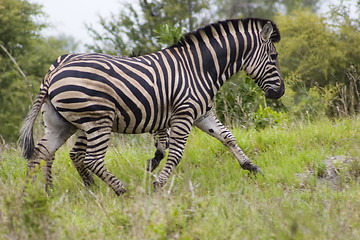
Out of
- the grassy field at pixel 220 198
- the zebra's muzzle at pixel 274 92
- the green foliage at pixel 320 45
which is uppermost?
the green foliage at pixel 320 45

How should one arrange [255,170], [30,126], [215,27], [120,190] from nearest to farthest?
[30,126]
[120,190]
[255,170]
[215,27]

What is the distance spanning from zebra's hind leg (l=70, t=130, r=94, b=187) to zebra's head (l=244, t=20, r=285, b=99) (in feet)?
9.29

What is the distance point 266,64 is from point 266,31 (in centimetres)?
52

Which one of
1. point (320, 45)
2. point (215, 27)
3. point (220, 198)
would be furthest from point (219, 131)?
point (320, 45)

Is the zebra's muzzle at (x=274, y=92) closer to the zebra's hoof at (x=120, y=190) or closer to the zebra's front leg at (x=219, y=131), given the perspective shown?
the zebra's front leg at (x=219, y=131)

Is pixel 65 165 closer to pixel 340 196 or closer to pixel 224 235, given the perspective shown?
pixel 224 235

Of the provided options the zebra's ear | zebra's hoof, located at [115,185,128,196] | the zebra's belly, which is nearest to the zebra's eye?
the zebra's ear

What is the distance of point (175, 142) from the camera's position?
5816mm

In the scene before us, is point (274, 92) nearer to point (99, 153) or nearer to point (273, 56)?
point (273, 56)

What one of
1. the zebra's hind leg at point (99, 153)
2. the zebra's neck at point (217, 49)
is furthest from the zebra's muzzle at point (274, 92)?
the zebra's hind leg at point (99, 153)

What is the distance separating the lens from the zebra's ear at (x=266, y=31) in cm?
636

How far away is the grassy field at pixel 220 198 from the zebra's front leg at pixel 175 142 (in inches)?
8.2

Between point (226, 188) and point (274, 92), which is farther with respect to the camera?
point (274, 92)

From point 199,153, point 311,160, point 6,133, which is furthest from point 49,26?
point 311,160
